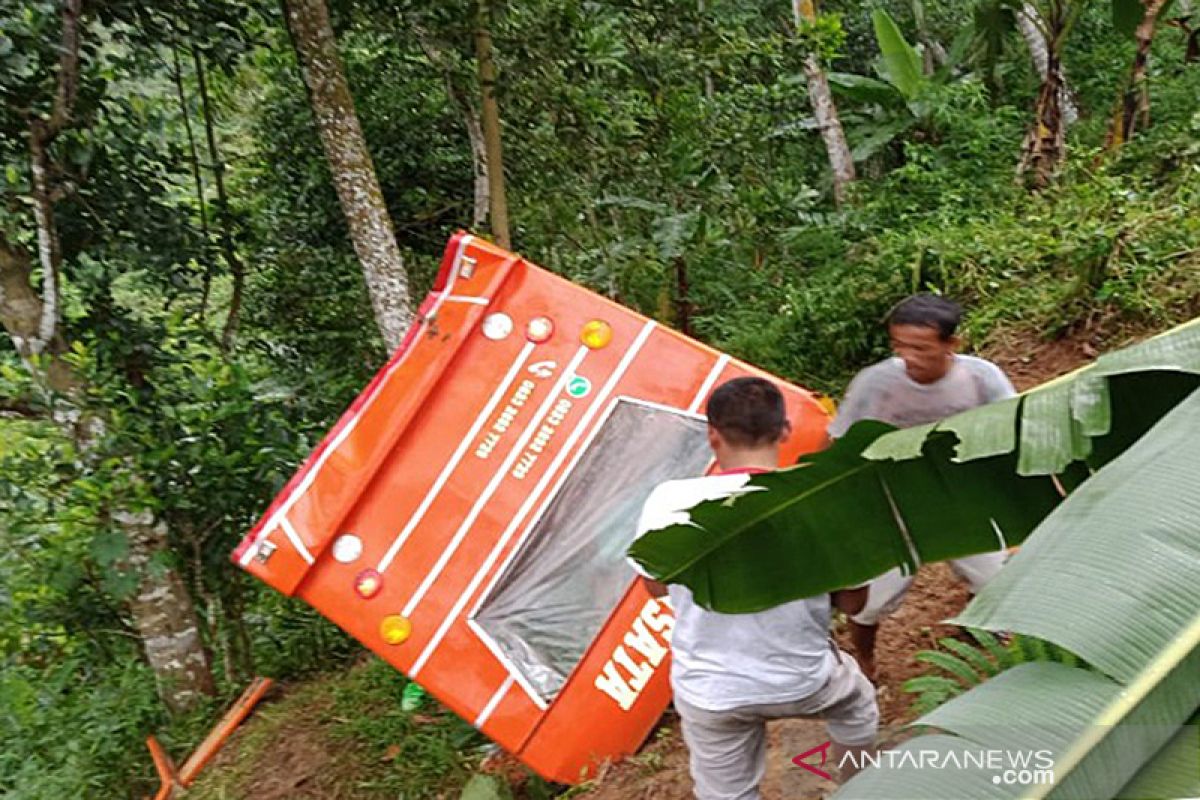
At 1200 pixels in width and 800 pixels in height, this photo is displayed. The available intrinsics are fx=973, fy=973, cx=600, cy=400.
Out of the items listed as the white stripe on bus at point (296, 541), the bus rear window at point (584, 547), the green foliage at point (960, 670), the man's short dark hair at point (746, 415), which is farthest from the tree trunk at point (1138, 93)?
the white stripe on bus at point (296, 541)

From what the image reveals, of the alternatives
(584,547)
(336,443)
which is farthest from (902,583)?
(336,443)

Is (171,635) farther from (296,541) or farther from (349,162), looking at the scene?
(349,162)

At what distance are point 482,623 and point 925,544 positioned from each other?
2053mm

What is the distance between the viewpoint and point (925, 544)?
1.78 metres

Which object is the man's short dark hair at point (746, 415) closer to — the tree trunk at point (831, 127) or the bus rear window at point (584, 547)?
the bus rear window at point (584, 547)

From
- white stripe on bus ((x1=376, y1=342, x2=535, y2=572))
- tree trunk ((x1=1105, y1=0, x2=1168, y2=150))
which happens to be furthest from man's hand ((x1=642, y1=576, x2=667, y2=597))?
tree trunk ((x1=1105, y1=0, x2=1168, y2=150))

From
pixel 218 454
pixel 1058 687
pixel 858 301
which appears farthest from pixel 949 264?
pixel 1058 687

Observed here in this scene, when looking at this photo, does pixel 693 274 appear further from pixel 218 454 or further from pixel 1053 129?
pixel 218 454

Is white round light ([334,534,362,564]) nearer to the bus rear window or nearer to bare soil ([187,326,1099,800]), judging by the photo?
the bus rear window

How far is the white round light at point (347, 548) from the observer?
3.52 metres

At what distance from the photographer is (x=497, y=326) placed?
380 centimetres

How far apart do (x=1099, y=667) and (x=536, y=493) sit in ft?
8.91

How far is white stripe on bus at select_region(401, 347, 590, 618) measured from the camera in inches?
138

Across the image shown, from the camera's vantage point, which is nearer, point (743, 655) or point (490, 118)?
point (743, 655)
